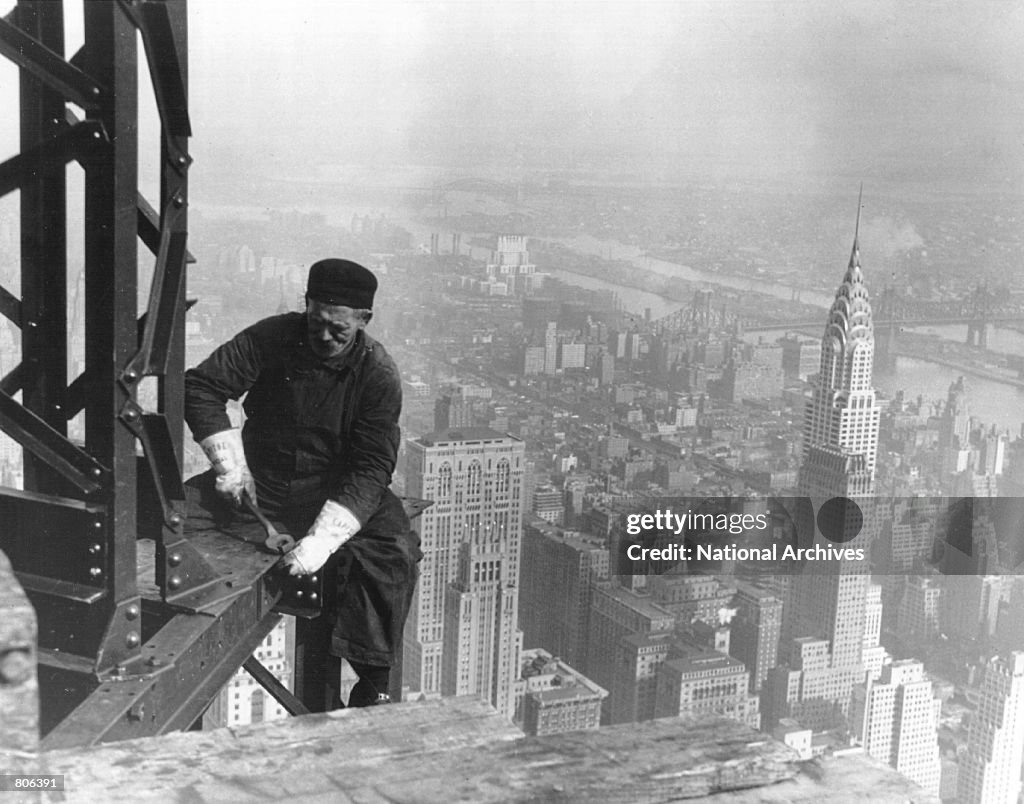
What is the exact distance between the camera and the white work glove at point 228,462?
403cm

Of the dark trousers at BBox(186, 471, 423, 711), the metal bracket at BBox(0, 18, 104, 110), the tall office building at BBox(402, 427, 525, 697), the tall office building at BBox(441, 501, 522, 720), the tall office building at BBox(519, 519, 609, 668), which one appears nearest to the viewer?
the metal bracket at BBox(0, 18, 104, 110)

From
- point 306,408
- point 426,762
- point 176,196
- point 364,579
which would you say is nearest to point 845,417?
point 364,579

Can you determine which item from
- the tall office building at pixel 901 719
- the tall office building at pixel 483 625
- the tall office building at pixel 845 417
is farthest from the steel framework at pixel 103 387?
the tall office building at pixel 901 719

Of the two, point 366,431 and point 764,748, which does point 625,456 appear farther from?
point 764,748

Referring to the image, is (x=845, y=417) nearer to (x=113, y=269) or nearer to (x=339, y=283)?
(x=339, y=283)

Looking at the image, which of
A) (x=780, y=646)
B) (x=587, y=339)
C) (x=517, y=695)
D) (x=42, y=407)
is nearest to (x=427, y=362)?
(x=587, y=339)

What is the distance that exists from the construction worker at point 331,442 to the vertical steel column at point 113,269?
757 mm

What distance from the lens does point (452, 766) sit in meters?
2.25

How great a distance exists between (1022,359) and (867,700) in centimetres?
540

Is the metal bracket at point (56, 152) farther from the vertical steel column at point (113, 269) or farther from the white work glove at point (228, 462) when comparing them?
the white work glove at point (228, 462)

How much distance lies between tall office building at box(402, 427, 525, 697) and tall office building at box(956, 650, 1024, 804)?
7104mm

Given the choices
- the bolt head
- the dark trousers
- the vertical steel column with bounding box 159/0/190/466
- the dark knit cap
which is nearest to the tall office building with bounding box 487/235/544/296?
the dark trousers

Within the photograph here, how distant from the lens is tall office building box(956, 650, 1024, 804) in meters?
18.2

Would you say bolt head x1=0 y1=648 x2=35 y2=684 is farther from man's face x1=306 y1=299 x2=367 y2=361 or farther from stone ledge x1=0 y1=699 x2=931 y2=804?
man's face x1=306 y1=299 x2=367 y2=361
